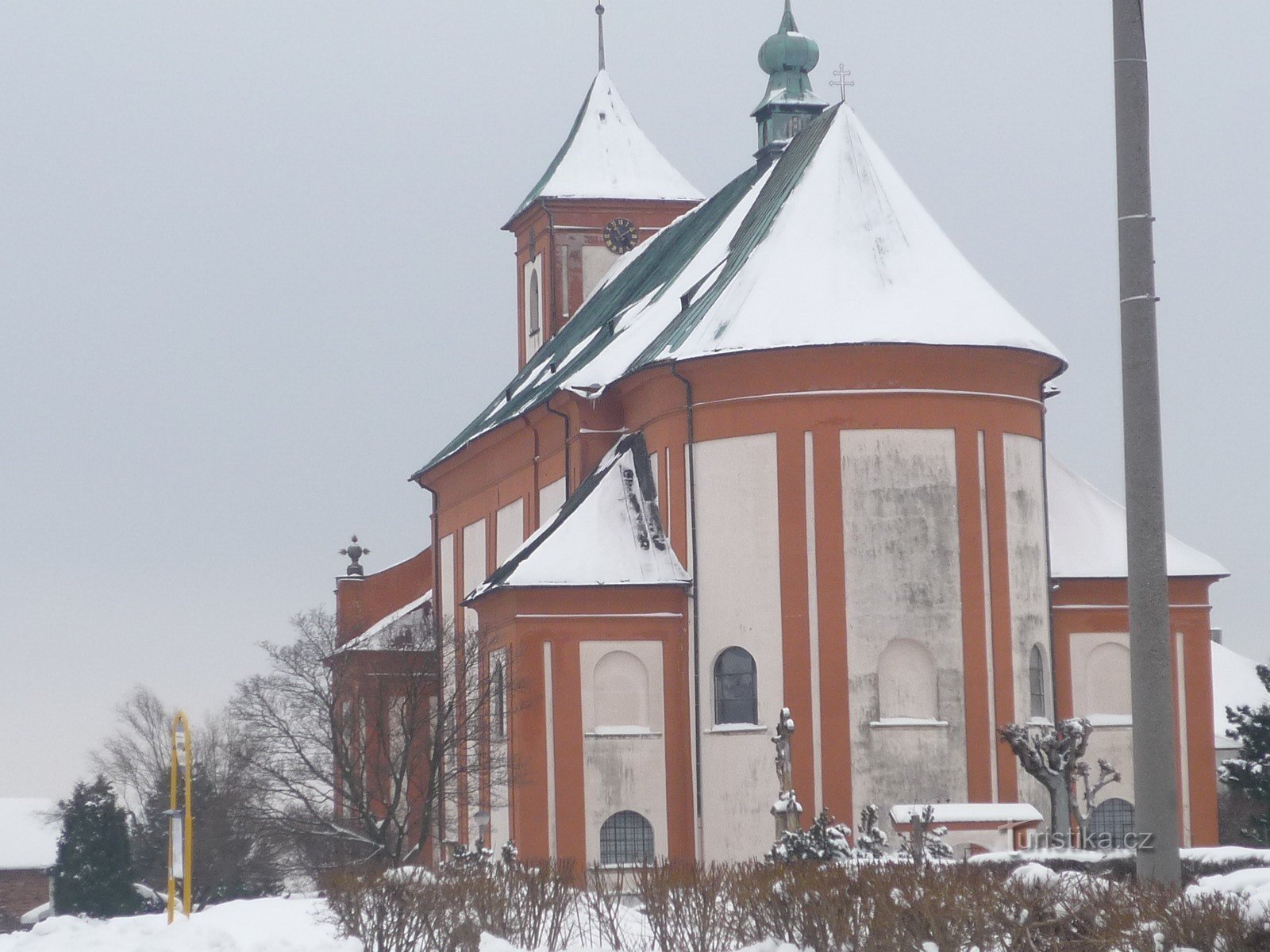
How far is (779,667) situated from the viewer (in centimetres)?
3472

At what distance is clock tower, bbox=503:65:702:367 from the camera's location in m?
53.9

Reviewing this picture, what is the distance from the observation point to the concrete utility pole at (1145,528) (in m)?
13.2

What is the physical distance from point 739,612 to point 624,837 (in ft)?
13.3

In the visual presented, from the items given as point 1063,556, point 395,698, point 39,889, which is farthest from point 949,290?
point 39,889

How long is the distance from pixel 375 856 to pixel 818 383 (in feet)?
37.7

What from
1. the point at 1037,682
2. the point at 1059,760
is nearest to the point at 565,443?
the point at 1037,682

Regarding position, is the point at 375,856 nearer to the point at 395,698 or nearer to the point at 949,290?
the point at 395,698

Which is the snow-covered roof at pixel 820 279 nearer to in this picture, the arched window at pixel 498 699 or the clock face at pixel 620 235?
the arched window at pixel 498 699

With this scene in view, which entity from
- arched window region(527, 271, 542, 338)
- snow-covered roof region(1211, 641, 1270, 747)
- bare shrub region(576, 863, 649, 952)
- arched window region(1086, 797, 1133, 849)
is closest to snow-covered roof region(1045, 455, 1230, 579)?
arched window region(1086, 797, 1133, 849)

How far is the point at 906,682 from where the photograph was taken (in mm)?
34719

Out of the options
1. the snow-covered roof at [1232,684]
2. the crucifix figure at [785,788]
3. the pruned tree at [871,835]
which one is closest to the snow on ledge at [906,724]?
the pruned tree at [871,835]

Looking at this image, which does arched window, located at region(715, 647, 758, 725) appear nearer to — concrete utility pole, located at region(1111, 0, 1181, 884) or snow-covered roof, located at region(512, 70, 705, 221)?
snow-covered roof, located at region(512, 70, 705, 221)

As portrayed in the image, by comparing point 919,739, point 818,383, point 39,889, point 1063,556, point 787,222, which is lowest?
point 39,889

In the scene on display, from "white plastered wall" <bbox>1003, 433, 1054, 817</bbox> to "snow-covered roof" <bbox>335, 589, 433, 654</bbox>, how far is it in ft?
44.3
